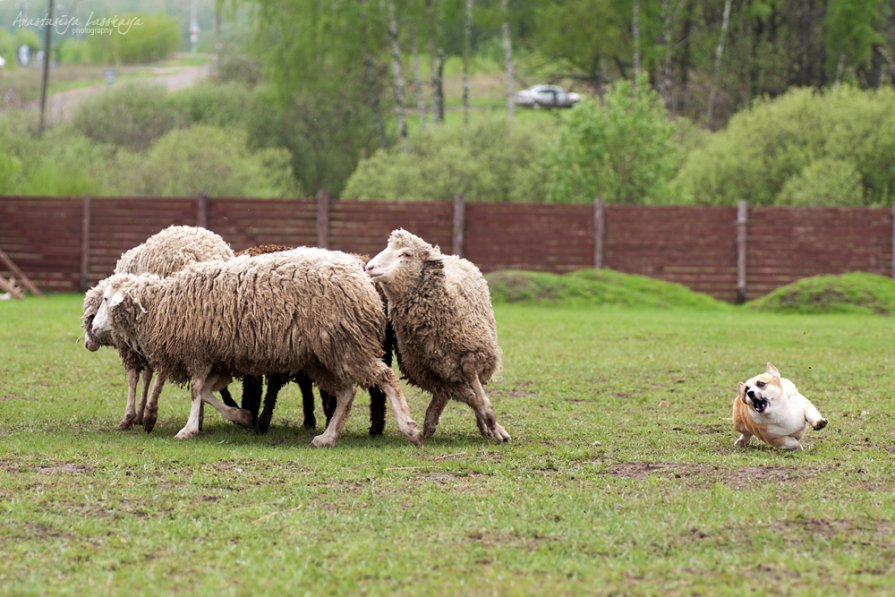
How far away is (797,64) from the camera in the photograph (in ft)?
149

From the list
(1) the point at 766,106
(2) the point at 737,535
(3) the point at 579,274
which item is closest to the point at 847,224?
(3) the point at 579,274

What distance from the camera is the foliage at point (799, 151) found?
1257 inches

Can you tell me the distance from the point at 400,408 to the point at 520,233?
1844 centimetres

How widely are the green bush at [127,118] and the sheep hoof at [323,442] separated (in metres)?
43.2

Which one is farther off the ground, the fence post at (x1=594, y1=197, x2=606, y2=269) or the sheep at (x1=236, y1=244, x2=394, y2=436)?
the fence post at (x1=594, y1=197, x2=606, y2=269)

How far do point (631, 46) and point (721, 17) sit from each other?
6348 millimetres

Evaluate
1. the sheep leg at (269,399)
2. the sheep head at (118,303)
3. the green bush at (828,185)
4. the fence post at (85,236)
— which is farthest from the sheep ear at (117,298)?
the green bush at (828,185)

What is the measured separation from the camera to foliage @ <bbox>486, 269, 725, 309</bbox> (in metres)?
24.5

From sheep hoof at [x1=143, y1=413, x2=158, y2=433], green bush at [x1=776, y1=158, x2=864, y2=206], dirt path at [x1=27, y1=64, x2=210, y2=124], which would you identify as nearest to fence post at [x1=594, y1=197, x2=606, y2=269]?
green bush at [x1=776, y1=158, x2=864, y2=206]

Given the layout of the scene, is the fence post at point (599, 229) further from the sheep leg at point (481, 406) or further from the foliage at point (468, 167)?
the sheep leg at point (481, 406)

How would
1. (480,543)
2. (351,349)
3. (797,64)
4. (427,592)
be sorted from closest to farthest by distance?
(427,592), (480,543), (351,349), (797,64)

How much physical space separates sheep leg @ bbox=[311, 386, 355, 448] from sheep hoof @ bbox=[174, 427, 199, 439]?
915 mm

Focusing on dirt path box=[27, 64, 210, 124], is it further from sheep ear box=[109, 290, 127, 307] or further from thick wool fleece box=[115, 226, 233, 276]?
sheep ear box=[109, 290, 127, 307]

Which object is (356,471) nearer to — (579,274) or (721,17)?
(579,274)
